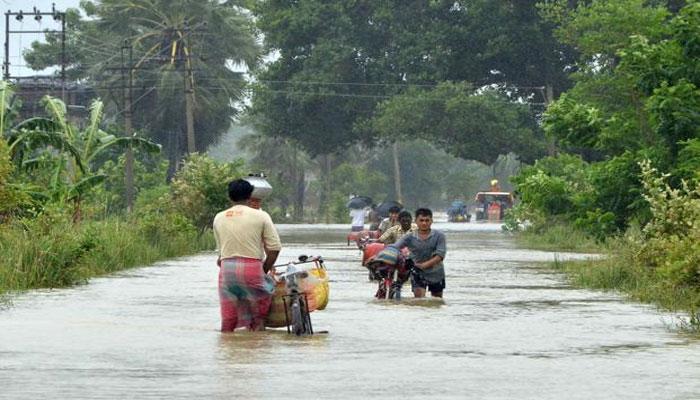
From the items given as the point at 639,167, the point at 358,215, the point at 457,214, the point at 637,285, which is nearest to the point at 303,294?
the point at 637,285

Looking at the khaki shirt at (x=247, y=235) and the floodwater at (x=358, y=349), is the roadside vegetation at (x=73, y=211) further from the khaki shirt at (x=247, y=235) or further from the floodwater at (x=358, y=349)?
the khaki shirt at (x=247, y=235)

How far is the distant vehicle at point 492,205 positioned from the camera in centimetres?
10325

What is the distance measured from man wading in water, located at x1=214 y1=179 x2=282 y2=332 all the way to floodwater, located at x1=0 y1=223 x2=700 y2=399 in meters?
0.46

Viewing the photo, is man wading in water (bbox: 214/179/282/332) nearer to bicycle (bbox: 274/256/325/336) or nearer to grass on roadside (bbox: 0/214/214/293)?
bicycle (bbox: 274/256/325/336)

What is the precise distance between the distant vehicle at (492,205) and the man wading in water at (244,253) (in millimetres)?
85328

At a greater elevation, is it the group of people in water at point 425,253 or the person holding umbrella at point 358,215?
the person holding umbrella at point 358,215

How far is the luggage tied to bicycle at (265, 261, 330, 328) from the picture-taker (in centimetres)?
1789

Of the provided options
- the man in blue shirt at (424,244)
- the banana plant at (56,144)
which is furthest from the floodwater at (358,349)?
the banana plant at (56,144)

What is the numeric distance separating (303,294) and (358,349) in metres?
1.54

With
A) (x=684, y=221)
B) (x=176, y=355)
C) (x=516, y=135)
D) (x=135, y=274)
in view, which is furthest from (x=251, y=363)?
(x=516, y=135)

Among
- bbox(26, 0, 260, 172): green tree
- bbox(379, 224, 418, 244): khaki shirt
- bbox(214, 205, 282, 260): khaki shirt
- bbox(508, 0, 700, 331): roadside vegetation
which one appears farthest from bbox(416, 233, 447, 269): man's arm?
bbox(26, 0, 260, 172): green tree

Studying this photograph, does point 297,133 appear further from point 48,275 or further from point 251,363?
point 251,363

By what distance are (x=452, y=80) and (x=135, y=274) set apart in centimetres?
5156

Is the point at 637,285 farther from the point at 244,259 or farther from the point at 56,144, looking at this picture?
the point at 56,144
